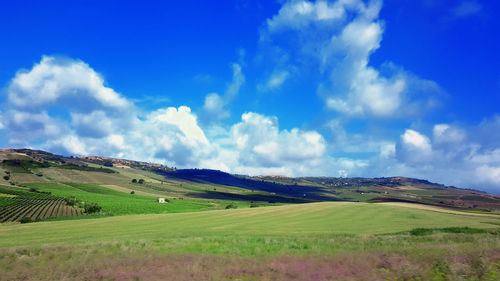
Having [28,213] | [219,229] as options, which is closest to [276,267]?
[219,229]

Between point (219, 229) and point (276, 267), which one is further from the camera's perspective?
point (219, 229)

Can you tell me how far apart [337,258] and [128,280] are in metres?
11.0

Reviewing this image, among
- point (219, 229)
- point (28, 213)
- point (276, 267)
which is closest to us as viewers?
point (276, 267)

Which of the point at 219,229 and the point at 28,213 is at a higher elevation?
the point at 219,229

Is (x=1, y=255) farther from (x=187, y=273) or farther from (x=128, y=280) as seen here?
(x=187, y=273)

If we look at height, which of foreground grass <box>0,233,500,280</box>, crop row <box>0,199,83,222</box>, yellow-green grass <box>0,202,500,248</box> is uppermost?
foreground grass <box>0,233,500,280</box>

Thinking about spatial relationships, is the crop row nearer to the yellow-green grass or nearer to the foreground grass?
the yellow-green grass

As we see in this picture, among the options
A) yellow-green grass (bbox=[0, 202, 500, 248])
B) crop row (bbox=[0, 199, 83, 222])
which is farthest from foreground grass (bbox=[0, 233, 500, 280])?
crop row (bbox=[0, 199, 83, 222])

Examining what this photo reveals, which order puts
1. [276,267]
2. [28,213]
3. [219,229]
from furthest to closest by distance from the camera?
[28,213]
[219,229]
[276,267]

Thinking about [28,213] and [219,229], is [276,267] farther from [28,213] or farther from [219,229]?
[28,213]

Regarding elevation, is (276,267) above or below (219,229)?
above

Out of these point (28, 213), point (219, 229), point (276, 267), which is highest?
point (276, 267)

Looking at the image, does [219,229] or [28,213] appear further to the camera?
[28,213]

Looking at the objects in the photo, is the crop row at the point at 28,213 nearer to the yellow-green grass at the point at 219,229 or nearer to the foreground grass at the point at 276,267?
the yellow-green grass at the point at 219,229
